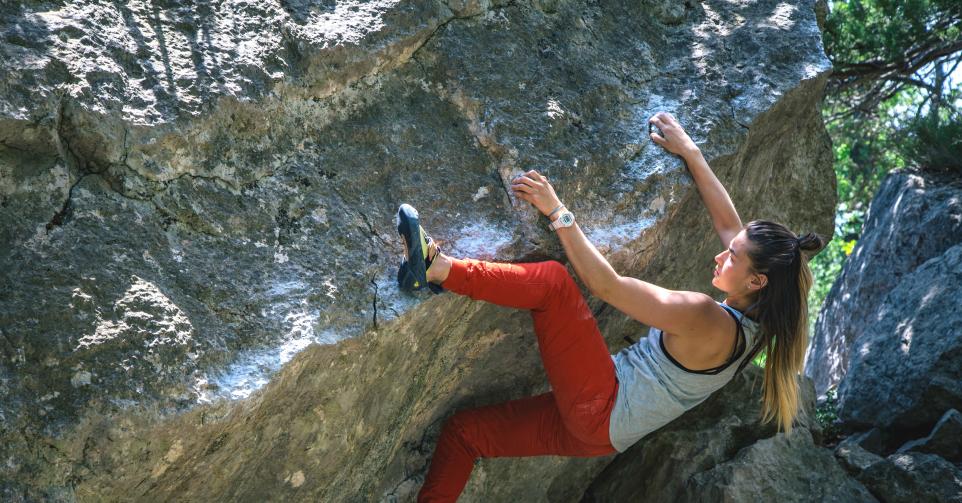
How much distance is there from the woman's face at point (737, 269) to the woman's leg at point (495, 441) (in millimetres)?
784

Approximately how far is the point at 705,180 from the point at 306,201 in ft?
5.17

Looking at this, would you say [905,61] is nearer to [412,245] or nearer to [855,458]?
[855,458]

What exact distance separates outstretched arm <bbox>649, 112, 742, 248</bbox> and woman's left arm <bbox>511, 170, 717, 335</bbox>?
521mm

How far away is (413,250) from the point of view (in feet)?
9.46

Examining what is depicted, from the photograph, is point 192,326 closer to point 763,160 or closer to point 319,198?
point 319,198

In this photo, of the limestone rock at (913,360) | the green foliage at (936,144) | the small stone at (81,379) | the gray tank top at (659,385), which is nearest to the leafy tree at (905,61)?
the green foliage at (936,144)

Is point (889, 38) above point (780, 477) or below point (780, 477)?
above

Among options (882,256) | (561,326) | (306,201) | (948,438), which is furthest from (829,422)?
(306,201)

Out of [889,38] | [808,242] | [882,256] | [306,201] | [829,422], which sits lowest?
[829,422]

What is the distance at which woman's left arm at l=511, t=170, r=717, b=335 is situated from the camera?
10.1 feet

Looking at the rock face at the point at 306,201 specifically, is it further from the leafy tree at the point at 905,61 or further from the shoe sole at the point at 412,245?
the leafy tree at the point at 905,61

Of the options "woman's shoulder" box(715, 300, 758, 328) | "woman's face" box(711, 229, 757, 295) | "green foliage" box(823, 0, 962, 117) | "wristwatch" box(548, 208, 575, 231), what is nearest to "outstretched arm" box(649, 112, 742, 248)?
"woman's face" box(711, 229, 757, 295)

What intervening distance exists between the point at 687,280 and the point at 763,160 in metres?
0.65

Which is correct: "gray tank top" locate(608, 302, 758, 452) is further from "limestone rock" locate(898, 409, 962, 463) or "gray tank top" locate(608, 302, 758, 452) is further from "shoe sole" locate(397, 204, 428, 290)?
"limestone rock" locate(898, 409, 962, 463)
